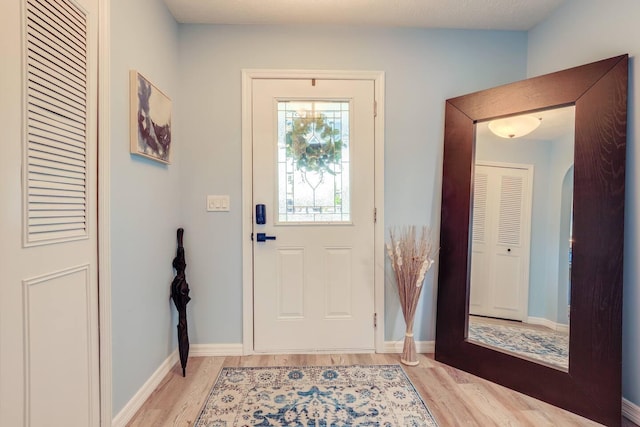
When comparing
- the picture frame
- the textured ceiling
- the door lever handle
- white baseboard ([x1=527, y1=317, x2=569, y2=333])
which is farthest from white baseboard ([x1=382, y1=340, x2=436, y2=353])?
the textured ceiling

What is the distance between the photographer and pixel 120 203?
1.49 meters

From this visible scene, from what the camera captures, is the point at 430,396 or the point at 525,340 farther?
the point at 525,340

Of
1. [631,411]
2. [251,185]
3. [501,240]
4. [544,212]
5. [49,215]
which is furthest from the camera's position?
[251,185]

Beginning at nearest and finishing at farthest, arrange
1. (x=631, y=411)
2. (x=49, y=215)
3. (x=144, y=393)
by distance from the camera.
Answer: (x=49, y=215) < (x=631, y=411) < (x=144, y=393)

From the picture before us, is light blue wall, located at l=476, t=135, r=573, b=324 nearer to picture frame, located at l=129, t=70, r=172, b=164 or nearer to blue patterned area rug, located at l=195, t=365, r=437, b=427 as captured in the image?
blue patterned area rug, located at l=195, t=365, r=437, b=427

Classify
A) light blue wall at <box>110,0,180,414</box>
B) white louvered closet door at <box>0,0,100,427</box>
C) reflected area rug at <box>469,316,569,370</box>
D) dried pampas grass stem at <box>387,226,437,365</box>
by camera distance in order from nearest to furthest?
1. white louvered closet door at <box>0,0,100,427</box>
2. light blue wall at <box>110,0,180,414</box>
3. reflected area rug at <box>469,316,569,370</box>
4. dried pampas grass stem at <box>387,226,437,365</box>

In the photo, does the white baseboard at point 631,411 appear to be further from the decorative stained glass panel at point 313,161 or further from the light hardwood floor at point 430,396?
the decorative stained glass panel at point 313,161

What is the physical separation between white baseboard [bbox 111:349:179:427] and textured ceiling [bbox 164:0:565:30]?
2303 millimetres

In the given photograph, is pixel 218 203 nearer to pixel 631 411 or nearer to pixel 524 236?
pixel 524 236

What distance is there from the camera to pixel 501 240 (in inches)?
78.0

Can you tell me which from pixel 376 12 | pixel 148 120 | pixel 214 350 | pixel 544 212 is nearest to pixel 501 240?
pixel 544 212

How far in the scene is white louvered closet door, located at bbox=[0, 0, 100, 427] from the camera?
37.7 inches

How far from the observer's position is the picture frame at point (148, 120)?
1.58m

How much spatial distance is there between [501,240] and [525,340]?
0.62 metres
